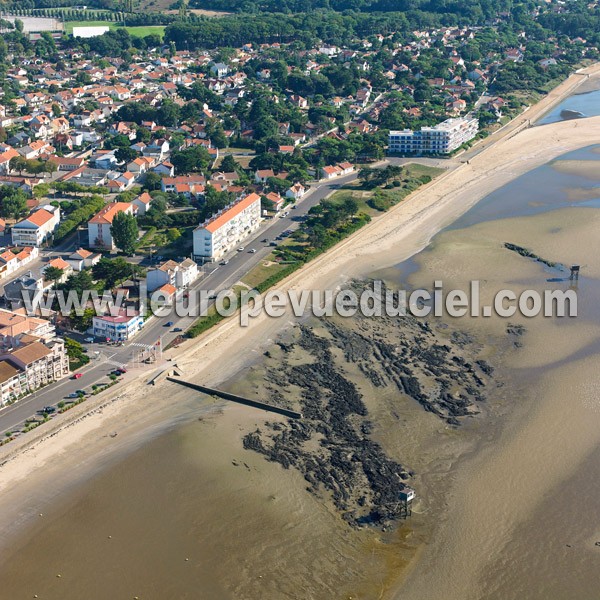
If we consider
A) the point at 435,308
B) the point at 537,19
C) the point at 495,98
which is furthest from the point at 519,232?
the point at 537,19

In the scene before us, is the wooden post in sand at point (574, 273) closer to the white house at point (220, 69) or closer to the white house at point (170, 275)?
the white house at point (170, 275)

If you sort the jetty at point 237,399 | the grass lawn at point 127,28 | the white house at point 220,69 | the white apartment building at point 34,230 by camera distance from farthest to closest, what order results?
the grass lawn at point 127,28 < the white house at point 220,69 < the white apartment building at point 34,230 < the jetty at point 237,399

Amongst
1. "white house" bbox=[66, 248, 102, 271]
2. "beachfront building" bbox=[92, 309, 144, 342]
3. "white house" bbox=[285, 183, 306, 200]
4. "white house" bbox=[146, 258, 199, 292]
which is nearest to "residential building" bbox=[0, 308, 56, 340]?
"beachfront building" bbox=[92, 309, 144, 342]

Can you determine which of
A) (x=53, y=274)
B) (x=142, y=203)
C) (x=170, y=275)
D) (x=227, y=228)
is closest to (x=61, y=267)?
(x=53, y=274)

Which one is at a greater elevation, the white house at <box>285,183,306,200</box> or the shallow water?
the white house at <box>285,183,306,200</box>

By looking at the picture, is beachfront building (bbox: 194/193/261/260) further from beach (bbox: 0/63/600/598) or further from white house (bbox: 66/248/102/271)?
beach (bbox: 0/63/600/598)

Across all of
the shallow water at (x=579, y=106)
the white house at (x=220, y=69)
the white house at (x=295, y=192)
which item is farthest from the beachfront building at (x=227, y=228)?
the white house at (x=220, y=69)
